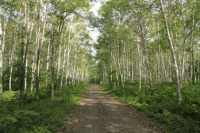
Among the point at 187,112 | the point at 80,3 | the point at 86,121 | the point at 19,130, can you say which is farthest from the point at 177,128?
the point at 80,3

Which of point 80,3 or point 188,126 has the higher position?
point 80,3

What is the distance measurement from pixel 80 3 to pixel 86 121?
10.00 meters

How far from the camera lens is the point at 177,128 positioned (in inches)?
182

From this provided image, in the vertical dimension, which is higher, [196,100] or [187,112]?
[196,100]

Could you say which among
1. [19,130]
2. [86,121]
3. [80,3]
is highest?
[80,3]

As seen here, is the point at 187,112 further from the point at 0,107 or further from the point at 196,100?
the point at 0,107

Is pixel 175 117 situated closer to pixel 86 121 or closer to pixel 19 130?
pixel 86 121

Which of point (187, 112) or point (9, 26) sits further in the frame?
point (9, 26)

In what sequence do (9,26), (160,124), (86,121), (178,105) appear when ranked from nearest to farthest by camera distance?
(160,124)
(86,121)
(178,105)
(9,26)

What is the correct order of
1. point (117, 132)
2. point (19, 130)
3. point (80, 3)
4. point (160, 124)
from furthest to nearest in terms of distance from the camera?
1. point (80, 3)
2. point (160, 124)
3. point (117, 132)
4. point (19, 130)

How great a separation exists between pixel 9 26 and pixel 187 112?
23293 mm

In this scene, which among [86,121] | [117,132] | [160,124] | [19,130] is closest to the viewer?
[19,130]

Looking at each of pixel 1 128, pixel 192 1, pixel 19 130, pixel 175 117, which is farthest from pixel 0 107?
pixel 192 1

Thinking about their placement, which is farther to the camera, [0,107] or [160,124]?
[0,107]
